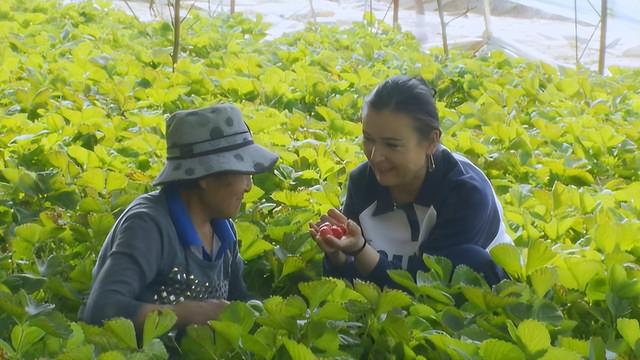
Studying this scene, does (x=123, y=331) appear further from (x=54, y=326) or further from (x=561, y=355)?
(x=561, y=355)

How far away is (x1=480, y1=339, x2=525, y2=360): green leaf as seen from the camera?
1.86 meters

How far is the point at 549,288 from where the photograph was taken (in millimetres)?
2291

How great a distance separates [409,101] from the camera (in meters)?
2.67

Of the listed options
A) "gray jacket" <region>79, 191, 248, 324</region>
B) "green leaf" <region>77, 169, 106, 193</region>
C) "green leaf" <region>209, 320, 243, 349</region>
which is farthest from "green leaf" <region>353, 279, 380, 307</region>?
"green leaf" <region>77, 169, 106, 193</region>

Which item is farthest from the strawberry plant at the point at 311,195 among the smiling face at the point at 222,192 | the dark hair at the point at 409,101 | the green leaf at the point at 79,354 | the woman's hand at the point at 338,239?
the dark hair at the point at 409,101

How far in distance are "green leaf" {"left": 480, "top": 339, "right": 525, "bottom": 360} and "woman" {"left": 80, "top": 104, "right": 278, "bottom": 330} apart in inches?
24.0

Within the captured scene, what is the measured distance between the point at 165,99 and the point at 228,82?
518 millimetres

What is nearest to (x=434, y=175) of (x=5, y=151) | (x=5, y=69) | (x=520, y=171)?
(x=520, y=171)

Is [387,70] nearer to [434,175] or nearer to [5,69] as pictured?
[5,69]

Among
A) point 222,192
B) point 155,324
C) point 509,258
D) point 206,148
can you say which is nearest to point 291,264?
point 222,192

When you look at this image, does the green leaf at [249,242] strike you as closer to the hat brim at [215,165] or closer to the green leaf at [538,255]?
the hat brim at [215,165]

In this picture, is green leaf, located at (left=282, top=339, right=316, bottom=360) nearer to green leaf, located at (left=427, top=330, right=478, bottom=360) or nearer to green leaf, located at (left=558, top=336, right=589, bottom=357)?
green leaf, located at (left=427, top=330, right=478, bottom=360)

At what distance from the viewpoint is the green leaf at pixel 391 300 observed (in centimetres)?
204

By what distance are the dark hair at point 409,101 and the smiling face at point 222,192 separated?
44 centimetres
